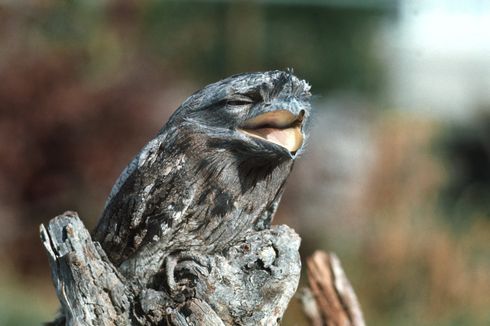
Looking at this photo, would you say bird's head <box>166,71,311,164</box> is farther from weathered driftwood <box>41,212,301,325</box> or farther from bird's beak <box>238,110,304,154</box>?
weathered driftwood <box>41,212,301,325</box>

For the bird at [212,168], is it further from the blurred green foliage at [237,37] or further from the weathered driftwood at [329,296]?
the blurred green foliage at [237,37]

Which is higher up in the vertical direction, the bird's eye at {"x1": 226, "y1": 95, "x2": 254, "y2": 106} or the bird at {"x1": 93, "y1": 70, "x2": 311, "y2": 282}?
the bird's eye at {"x1": 226, "y1": 95, "x2": 254, "y2": 106}

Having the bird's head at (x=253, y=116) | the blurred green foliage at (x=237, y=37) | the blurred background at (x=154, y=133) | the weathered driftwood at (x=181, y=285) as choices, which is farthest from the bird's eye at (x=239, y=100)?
the blurred green foliage at (x=237, y=37)

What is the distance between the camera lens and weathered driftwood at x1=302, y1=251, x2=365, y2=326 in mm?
3979

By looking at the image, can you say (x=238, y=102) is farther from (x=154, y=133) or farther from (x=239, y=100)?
(x=154, y=133)

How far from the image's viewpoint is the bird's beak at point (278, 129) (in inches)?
110

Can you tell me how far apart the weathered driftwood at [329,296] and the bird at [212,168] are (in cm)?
109

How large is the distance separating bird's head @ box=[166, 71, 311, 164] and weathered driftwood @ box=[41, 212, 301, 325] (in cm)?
32

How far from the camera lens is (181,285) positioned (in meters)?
2.81

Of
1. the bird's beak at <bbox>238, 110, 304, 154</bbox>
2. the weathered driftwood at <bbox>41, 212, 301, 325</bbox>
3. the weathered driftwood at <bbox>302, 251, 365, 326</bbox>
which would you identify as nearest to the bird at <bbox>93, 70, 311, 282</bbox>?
the bird's beak at <bbox>238, 110, 304, 154</bbox>

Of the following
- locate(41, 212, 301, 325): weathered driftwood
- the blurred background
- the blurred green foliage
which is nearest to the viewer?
locate(41, 212, 301, 325): weathered driftwood

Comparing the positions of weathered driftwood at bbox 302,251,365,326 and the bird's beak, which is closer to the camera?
the bird's beak

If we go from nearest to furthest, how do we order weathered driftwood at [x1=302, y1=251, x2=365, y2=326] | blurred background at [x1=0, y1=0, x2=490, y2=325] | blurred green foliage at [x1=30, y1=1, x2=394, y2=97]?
1. weathered driftwood at [x1=302, y1=251, x2=365, y2=326]
2. blurred background at [x1=0, y1=0, x2=490, y2=325]
3. blurred green foliage at [x1=30, y1=1, x2=394, y2=97]

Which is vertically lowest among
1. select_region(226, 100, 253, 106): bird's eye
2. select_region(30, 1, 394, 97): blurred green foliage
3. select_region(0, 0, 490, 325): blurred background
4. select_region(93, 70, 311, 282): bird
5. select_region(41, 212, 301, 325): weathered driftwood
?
select_region(41, 212, 301, 325): weathered driftwood
